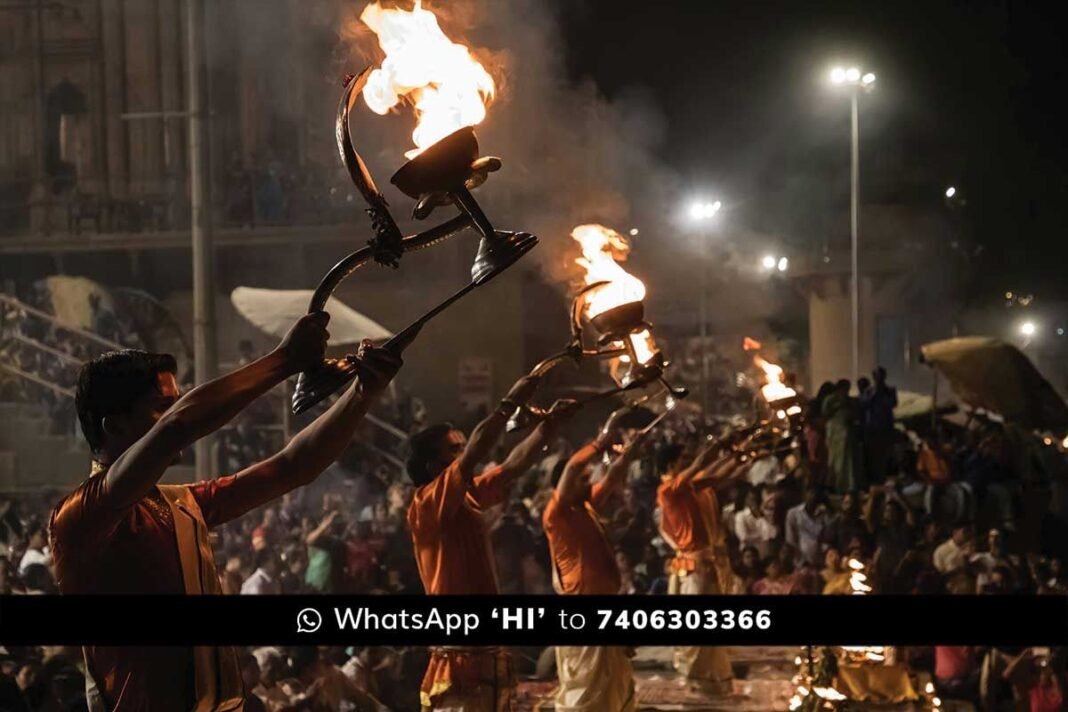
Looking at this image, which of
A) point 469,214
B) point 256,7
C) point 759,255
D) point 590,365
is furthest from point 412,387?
point 469,214

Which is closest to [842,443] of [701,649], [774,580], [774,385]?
[774,580]

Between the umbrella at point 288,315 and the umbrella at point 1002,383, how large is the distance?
5.03 m

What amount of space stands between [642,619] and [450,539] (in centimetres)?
127

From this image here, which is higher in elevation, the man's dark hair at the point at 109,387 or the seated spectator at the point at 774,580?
the seated spectator at the point at 774,580

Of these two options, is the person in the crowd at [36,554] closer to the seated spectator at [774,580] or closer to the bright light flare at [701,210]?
the seated spectator at [774,580]

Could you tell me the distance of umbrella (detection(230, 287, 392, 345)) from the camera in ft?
37.7

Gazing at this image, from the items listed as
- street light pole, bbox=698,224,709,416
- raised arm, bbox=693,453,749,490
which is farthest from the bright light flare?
raised arm, bbox=693,453,749,490

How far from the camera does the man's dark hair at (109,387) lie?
3.27 meters

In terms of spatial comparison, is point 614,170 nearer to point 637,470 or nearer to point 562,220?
point 562,220

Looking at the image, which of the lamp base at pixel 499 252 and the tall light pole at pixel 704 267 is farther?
the tall light pole at pixel 704 267

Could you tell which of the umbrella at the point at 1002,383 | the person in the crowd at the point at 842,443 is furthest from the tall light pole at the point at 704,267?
the person in the crowd at the point at 842,443

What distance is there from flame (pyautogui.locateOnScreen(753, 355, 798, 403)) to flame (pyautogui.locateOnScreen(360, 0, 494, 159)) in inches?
226

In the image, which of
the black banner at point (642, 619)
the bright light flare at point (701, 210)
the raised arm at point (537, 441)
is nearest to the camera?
the black banner at point (642, 619)

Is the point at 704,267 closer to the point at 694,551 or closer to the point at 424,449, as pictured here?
the point at 694,551
